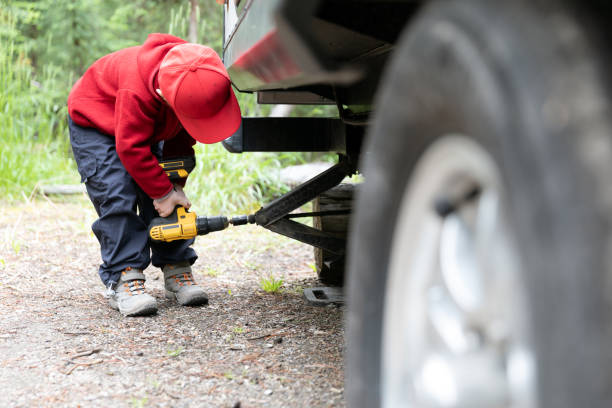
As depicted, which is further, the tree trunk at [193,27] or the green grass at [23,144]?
the tree trunk at [193,27]

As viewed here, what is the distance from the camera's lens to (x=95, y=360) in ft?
6.60

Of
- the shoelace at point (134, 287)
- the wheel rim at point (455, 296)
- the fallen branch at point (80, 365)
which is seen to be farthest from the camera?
the shoelace at point (134, 287)

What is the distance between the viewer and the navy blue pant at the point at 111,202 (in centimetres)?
267

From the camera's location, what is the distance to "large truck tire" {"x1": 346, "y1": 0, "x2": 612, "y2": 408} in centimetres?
56

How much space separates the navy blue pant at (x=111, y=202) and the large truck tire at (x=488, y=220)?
191 cm

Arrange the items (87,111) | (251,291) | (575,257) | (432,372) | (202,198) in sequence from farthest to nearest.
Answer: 1. (202,198)
2. (251,291)
3. (87,111)
4. (432,372)
5. (575,257)

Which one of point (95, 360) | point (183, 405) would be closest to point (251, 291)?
point (95, 360)

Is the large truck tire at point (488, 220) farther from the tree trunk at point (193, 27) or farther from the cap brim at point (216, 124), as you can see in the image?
the tree trunk at point (193, 27)

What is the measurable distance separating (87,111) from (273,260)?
1.66 m

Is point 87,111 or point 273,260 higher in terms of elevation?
point 87,111

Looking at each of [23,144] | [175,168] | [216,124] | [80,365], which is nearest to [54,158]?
[23,144]

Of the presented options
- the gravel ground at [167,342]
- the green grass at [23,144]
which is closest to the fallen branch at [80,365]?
the gravel ground at [167,342]

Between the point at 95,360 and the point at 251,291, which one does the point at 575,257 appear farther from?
the point at 251,291

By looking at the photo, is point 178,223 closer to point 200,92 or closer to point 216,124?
point 216,124
